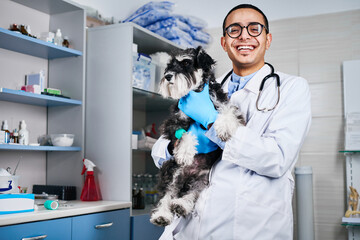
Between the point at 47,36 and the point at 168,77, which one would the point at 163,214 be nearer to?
the point at 168,77

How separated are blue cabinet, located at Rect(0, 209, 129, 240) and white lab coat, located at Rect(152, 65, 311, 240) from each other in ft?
2.99

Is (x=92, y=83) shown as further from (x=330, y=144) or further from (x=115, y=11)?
(x=330, y=144)

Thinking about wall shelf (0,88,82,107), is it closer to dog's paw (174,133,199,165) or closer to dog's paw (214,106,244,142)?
dog's paw (174,133,199,165)

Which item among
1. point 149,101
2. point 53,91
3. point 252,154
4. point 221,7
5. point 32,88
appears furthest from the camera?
point 221,7

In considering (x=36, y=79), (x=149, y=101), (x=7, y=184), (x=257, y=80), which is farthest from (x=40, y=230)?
(x=149, y=101)

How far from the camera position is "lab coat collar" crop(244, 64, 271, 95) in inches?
64.4

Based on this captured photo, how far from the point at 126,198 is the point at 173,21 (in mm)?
1644

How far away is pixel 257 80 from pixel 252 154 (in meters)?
0.40

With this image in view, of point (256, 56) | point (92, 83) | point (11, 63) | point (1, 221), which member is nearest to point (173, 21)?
point (92, 83)

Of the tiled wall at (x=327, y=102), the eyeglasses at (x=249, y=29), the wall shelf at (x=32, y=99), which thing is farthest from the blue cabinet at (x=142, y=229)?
the eyeglasses at (x=249, y=29)

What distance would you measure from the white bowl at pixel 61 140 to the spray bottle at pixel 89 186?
18cm

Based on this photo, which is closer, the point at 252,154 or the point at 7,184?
the point at 252,154

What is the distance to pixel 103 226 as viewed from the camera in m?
2.57

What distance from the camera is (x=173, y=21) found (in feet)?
11.6
